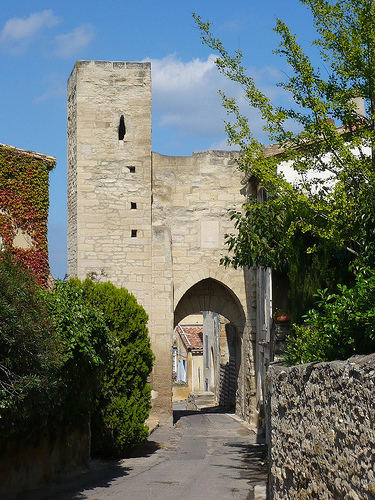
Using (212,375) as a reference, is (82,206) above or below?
above

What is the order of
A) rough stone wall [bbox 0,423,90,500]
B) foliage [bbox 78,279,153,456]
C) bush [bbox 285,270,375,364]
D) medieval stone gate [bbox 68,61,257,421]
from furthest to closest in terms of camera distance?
medieval stone gate [bbox 68,61,257,421], foliage [bbox 78,279,153,456], rough stone wall [bbox 0,423,90,500], bush [bbox 285,270,375,364]

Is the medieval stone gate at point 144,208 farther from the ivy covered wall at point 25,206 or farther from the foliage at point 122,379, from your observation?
the ivy covered wall at point 25,206

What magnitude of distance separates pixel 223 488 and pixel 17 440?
330 centimetres

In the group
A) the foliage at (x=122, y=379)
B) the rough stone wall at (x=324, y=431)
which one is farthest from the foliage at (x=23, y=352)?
the foliage at (x=122, y=379)

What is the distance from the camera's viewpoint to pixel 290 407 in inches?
296

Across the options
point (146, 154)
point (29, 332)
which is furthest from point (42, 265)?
point (146, 154)

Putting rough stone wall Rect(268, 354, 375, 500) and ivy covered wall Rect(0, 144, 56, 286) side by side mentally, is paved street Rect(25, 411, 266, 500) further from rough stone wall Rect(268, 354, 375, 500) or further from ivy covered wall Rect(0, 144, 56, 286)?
ivy covered wall Rect(0, 144, 56, 286)

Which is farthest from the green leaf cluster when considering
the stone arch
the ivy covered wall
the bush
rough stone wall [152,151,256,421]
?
the stone arch

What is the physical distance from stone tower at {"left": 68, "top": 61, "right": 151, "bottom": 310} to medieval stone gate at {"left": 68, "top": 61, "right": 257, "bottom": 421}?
0.09ft

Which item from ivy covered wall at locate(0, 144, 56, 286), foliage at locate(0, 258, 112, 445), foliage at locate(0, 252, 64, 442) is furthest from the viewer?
ivy covered wall at locate(0, 144, 56, 286)

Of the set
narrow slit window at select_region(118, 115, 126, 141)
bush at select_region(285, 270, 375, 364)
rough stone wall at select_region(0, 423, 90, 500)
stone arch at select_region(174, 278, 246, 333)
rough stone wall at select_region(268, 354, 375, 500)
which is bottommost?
rough stone wall at select_region(0, 423, 90, 500)

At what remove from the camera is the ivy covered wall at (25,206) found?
13.7 m

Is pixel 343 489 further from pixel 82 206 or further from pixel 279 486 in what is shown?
pixel 82 206

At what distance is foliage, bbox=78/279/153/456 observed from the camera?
1489 cm
